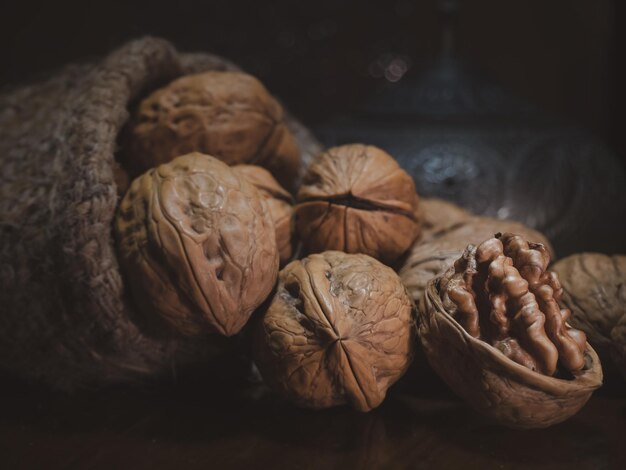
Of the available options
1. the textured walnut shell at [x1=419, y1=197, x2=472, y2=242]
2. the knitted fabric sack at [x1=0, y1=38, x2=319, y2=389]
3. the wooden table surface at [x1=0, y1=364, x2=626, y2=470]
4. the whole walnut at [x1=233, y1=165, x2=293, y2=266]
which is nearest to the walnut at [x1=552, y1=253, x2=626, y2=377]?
the wooden table surface at [x1=0, y1=364, x2=626, y2=470]

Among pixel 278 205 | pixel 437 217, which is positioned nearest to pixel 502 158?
pixel 437 217

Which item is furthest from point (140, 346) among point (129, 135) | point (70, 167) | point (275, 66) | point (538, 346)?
point (275, 66)

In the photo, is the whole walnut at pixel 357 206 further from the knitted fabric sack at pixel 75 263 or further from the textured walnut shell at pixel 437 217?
the knitted fabric sack at pixel 75 263

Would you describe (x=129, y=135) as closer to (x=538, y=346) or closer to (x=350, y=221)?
(x=350, y=221)

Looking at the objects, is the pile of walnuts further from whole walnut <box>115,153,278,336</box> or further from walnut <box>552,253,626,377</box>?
walnut <box>552,253,626,377</box>

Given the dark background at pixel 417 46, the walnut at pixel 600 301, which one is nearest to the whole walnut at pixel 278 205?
the walnut at pixel 600 301

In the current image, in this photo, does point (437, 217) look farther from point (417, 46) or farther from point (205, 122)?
point (417, 46)
